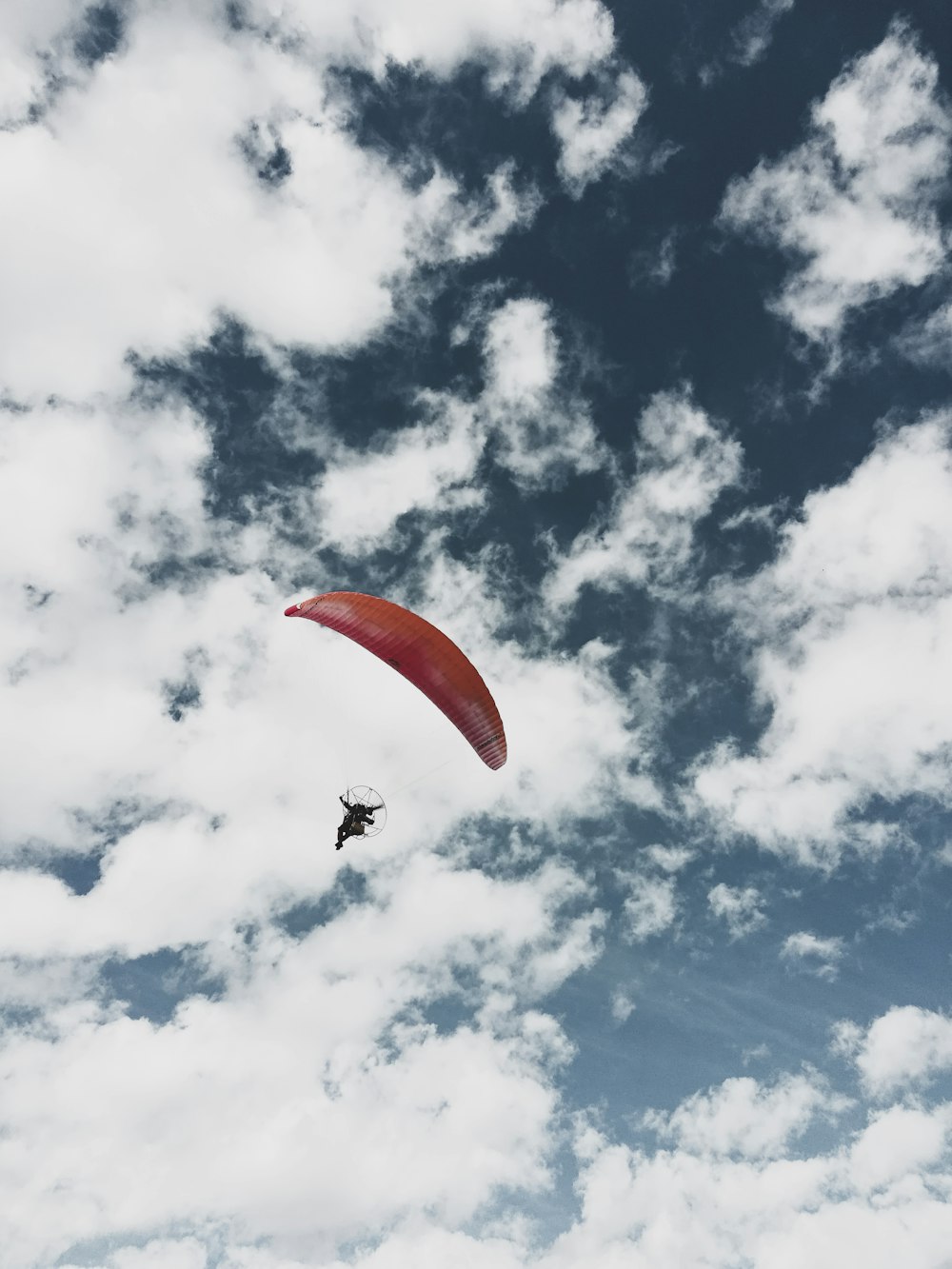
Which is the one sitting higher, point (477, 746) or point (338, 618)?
point (338, 618)

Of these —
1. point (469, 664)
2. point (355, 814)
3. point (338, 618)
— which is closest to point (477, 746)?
point (469, 664)

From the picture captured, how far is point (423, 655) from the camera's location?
34.1m

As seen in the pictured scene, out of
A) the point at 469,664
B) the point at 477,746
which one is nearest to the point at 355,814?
the point at 477,746

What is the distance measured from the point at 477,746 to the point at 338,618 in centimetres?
927

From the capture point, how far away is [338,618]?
109ft

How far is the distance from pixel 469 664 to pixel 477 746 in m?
4.66

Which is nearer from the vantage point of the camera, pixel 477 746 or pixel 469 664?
pixel 469 664

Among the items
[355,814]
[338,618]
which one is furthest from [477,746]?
[338,618]

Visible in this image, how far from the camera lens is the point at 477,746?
36594 millimetres

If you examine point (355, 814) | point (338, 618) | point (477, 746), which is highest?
point (338, 618)

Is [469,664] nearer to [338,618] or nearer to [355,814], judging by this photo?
[338,618]

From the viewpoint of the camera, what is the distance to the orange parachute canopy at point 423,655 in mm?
32594

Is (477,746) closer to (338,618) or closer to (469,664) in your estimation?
(469,664)

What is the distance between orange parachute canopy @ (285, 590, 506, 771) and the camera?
3259 cm
